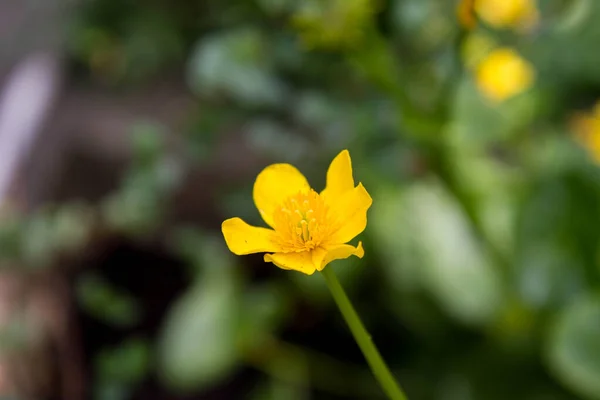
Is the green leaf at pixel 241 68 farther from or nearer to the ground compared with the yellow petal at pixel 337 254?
farther from the ground

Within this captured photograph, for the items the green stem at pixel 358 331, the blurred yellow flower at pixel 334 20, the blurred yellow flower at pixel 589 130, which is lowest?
the green stem at pixel 358 331

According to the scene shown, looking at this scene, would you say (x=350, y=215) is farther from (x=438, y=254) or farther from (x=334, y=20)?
(x=438, y=254)

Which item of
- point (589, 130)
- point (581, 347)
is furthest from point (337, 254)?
point (589, 130)

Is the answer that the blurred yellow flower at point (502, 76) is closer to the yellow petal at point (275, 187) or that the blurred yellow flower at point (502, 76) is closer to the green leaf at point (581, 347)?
the green leaf at point (581, 347)

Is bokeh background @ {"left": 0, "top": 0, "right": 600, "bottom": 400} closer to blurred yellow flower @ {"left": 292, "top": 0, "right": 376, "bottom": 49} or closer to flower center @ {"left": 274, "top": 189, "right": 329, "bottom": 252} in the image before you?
blurred yellow flower @ {"left": 292, "top": 0, "right": 376, "bottom": 49}

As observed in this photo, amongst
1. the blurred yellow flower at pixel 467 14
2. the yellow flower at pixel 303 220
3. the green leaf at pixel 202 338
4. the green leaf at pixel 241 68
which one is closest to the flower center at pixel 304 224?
the yellow flower at pixel 303 220

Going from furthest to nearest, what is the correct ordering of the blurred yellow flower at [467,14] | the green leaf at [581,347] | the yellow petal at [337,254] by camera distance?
the green leaf at [581,347], the blurred yellow flower at [467,14], the yellow petal at [337,254]
